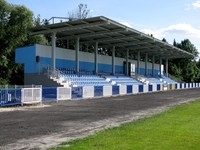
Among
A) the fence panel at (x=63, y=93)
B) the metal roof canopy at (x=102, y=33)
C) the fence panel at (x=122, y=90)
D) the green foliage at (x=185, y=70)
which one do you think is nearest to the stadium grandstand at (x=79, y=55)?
the metal roof canopy at (x=102, y=33)

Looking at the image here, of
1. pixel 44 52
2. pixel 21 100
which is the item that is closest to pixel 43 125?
pixel 21 100

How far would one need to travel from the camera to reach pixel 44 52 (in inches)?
1714

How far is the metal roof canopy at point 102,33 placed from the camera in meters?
39.7

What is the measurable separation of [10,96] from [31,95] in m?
2.06

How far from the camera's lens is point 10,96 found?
2370cm

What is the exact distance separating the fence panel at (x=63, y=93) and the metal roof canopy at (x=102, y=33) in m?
9.68

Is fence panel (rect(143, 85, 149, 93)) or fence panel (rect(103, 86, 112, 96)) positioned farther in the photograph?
fence panel (rect(143, 85, 149, 93))

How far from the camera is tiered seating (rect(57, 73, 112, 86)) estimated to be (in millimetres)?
41131

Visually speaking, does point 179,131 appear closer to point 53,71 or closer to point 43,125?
point 43,125

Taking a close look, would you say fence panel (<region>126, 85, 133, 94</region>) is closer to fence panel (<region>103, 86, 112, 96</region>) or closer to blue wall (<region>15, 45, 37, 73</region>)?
fence panel (<region>103, 86, 112, 96</region>)

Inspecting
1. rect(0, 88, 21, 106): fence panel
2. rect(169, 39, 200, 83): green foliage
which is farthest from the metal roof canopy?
rect(169, 39, 200, 83): green foliage

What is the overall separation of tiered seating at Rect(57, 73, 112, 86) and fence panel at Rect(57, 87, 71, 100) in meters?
7.87

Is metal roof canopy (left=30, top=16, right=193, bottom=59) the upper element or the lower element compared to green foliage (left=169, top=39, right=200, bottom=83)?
upper

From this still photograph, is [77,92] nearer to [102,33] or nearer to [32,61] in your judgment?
[32,61]
